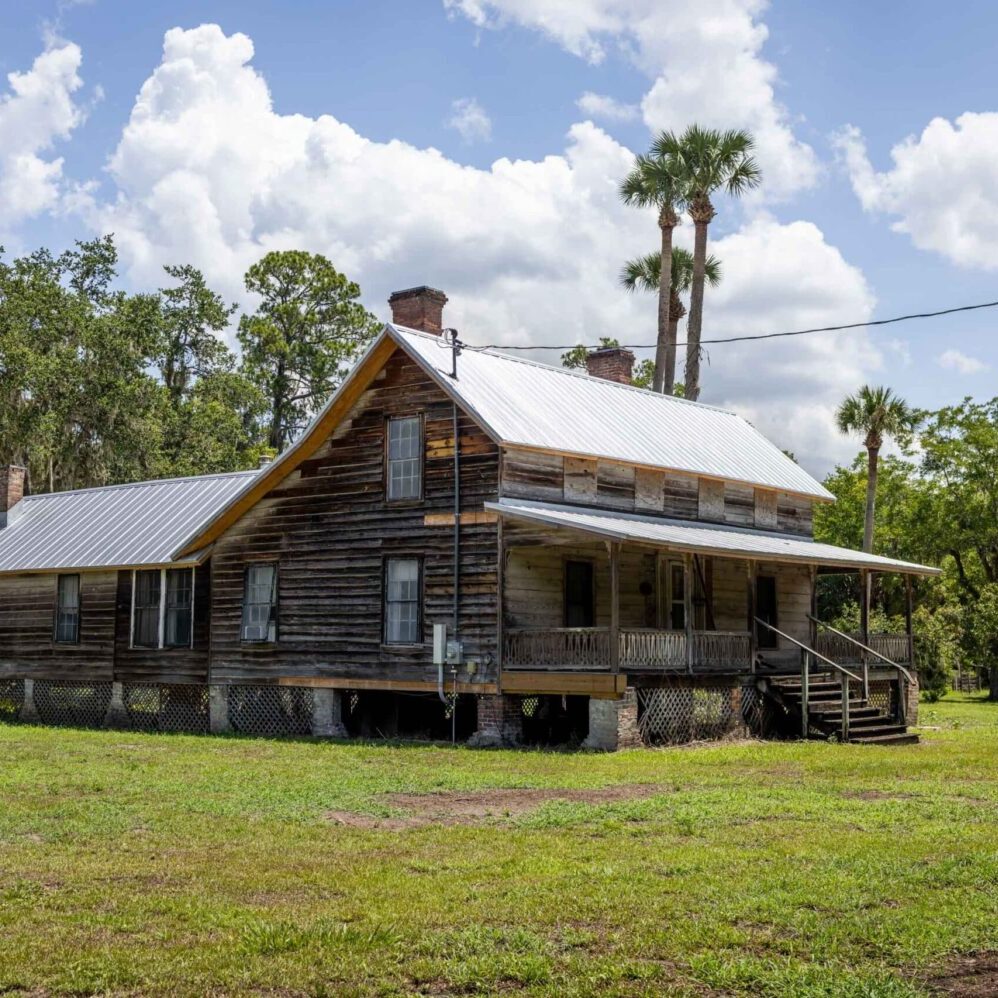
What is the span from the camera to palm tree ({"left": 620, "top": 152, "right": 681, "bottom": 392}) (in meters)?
45.9

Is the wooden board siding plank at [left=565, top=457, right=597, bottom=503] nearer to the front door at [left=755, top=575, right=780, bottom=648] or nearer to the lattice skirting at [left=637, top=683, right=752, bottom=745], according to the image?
the lattice skirting at [left=637, top=683, right=752, bottom=745]

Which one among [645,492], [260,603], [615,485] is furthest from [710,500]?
[260,603]

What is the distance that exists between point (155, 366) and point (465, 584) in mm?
Answer: 39650

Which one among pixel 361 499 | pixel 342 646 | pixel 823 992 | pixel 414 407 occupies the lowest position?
pixel 823 992

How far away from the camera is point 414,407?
84.3 ft

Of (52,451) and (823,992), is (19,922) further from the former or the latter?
(52,451)

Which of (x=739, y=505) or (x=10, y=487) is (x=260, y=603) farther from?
(x=10, y=487)

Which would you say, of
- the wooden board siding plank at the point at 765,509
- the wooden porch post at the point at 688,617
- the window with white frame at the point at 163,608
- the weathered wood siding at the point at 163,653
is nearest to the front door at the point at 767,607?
the wooden board siding plank at the point at 765,509

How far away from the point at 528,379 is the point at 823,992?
71.0 ft

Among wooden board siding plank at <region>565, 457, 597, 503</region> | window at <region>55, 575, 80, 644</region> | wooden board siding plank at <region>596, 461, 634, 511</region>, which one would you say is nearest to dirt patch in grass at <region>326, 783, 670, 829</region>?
wooden board siding plank at <region>565, 457, 597, 503</region>

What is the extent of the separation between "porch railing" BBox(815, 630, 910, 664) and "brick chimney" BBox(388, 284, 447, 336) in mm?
10524

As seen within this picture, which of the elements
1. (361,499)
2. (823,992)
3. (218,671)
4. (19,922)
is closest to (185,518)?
(218,671)

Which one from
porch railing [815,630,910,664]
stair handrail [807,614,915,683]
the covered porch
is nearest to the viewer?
the covered porch

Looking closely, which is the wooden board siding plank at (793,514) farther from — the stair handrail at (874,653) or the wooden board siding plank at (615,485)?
the wooden board siding plank at (615,485)
